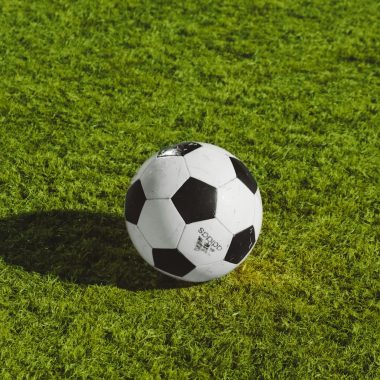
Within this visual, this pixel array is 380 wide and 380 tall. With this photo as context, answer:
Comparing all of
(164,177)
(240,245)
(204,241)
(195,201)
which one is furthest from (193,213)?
(240,245)

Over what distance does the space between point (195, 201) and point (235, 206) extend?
27 cm

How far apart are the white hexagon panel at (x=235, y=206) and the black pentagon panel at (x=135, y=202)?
51cm

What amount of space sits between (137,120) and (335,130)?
2.07m

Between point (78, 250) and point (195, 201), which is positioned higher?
point (195, 201)

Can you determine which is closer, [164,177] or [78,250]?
[164,177]

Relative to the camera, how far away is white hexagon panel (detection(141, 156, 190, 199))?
Result: 320cm

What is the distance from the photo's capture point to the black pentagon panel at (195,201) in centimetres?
314

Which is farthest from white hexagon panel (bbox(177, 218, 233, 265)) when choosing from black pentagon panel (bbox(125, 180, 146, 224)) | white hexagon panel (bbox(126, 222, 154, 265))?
black pentagon panel (bbox(125, 180, 146, 224))

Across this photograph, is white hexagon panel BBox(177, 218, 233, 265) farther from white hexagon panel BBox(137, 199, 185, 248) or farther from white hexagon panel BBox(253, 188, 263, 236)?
white hexagon panel BBox(253, 188, 263, 236)

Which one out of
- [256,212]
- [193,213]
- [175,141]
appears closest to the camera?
[193,213]

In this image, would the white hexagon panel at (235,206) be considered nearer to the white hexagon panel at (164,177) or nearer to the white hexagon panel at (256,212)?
the white hexagon panel at (256,212)

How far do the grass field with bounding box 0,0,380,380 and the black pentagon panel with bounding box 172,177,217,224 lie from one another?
0.76 m

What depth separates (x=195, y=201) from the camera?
124 inches

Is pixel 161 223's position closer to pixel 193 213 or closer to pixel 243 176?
pixel 193 213
